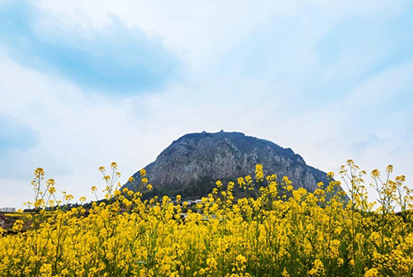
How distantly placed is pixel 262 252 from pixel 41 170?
245 inches

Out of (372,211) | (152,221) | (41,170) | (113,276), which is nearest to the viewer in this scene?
(113,276)

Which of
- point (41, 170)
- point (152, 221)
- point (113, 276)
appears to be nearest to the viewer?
point (113, 276)

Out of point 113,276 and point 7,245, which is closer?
point 113,276

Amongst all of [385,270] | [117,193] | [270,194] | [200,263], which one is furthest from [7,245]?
[385,270]

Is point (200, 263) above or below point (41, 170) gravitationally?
below

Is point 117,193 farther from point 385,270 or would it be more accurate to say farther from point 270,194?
point 385,270

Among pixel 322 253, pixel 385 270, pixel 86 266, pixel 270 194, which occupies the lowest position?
pixel 385 270

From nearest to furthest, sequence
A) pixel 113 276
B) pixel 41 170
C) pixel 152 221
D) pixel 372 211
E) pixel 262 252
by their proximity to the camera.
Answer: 1. pixel 113 276
2. pixel 262 252
3. pixel 41 170
4. pixel 152 221
5. pixel 372 211

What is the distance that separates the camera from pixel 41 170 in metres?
6.30

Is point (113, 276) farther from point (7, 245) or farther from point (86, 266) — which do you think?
point (7, 245)

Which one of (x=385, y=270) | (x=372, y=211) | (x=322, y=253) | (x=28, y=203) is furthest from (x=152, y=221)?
(x=372, y=211)

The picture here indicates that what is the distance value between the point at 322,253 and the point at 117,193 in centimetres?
550

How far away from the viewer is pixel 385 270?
5305 mm

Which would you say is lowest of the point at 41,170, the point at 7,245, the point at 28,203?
the point at 7,245
